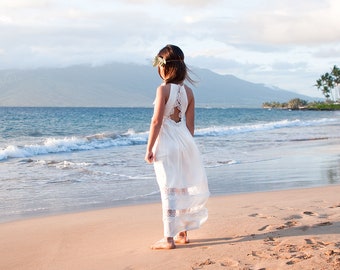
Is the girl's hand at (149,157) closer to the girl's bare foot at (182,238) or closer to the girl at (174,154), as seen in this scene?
the girl at (174,154)

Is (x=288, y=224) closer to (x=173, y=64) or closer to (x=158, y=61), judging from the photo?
(x=173, y=64)

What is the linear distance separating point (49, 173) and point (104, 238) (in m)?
7.20

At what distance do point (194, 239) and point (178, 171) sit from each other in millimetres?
782

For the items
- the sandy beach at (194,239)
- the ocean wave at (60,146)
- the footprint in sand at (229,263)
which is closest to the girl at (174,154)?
the sandy beach at (194,239)

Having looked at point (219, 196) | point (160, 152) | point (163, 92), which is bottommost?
point (219, 196)

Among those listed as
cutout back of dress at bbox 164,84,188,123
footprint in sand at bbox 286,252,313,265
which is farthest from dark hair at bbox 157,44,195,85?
footprint in sand at bbox 286,252,313,265

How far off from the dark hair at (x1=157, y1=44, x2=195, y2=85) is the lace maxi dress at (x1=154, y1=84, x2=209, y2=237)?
0.11m

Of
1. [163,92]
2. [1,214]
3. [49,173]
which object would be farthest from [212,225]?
[49,173]

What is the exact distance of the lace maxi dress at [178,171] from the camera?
532 cm

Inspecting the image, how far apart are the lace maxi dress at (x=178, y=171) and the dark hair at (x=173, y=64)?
107mm

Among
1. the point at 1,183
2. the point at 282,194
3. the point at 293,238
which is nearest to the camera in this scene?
the point at 293,238

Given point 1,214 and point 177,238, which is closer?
point 177,238

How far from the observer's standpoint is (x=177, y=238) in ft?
17.9

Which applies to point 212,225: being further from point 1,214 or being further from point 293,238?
point 1,214
